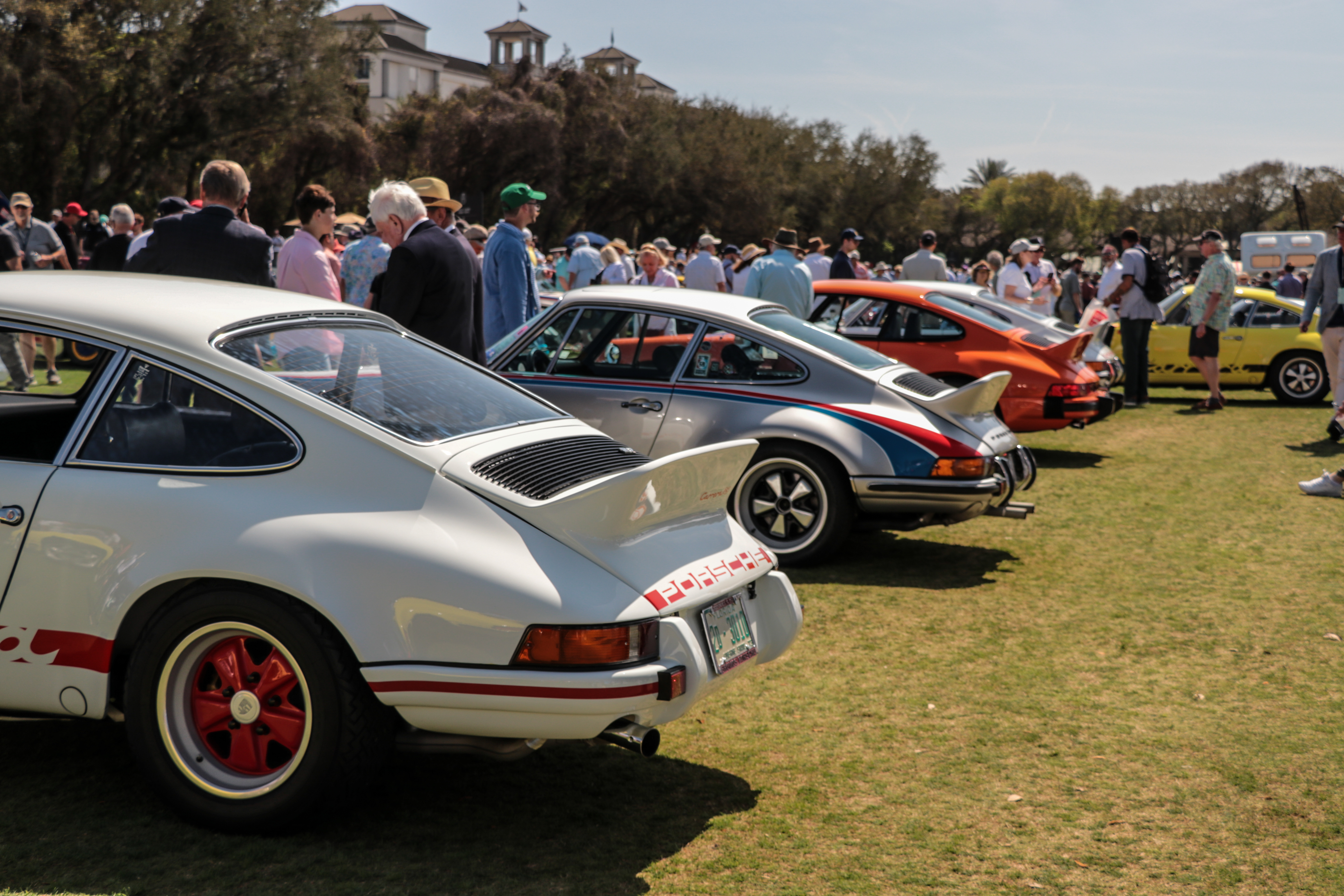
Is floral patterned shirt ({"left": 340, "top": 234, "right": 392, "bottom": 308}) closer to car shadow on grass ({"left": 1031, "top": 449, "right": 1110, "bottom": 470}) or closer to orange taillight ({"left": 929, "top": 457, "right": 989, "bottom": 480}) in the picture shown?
orange taillight ({"left": 929, "top": 457, "right": 989, "bottom": 480})

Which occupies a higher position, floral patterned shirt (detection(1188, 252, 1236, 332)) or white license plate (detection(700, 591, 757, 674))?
floral patterned shirt (detection(1188, 252, 1236, 332))

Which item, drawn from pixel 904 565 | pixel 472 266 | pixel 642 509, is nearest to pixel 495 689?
pixel 642 509

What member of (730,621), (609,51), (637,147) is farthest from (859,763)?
(609,51)

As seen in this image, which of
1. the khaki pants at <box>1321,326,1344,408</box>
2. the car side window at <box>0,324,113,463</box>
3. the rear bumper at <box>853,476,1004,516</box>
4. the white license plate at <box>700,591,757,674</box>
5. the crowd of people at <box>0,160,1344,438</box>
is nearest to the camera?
the white license plate at <box>700,591,757,674</box>

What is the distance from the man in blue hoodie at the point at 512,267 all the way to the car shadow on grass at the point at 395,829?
4.41m

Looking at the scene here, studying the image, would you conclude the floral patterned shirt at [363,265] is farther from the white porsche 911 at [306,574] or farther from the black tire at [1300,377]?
the black tire at [1300,377]

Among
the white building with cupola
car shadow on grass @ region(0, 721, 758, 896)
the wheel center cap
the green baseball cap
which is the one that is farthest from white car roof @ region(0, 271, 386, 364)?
the white building with cupola

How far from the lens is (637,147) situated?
178 feet

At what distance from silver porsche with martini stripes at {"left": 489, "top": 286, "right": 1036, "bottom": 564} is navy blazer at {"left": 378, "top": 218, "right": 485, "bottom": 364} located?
718 mm

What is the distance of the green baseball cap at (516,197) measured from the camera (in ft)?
26.5

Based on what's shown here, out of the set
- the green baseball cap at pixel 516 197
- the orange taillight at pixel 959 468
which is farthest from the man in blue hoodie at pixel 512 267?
the orange taillight at pixel 959 468

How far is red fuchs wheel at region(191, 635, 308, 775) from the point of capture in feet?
10.8

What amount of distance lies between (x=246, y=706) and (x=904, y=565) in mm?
4775

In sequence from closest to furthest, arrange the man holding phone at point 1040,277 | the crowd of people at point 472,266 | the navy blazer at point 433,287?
the crowd of people at point 472,266 → the navy blazer at point 433,287 → the man holding phone at point 1040,277
